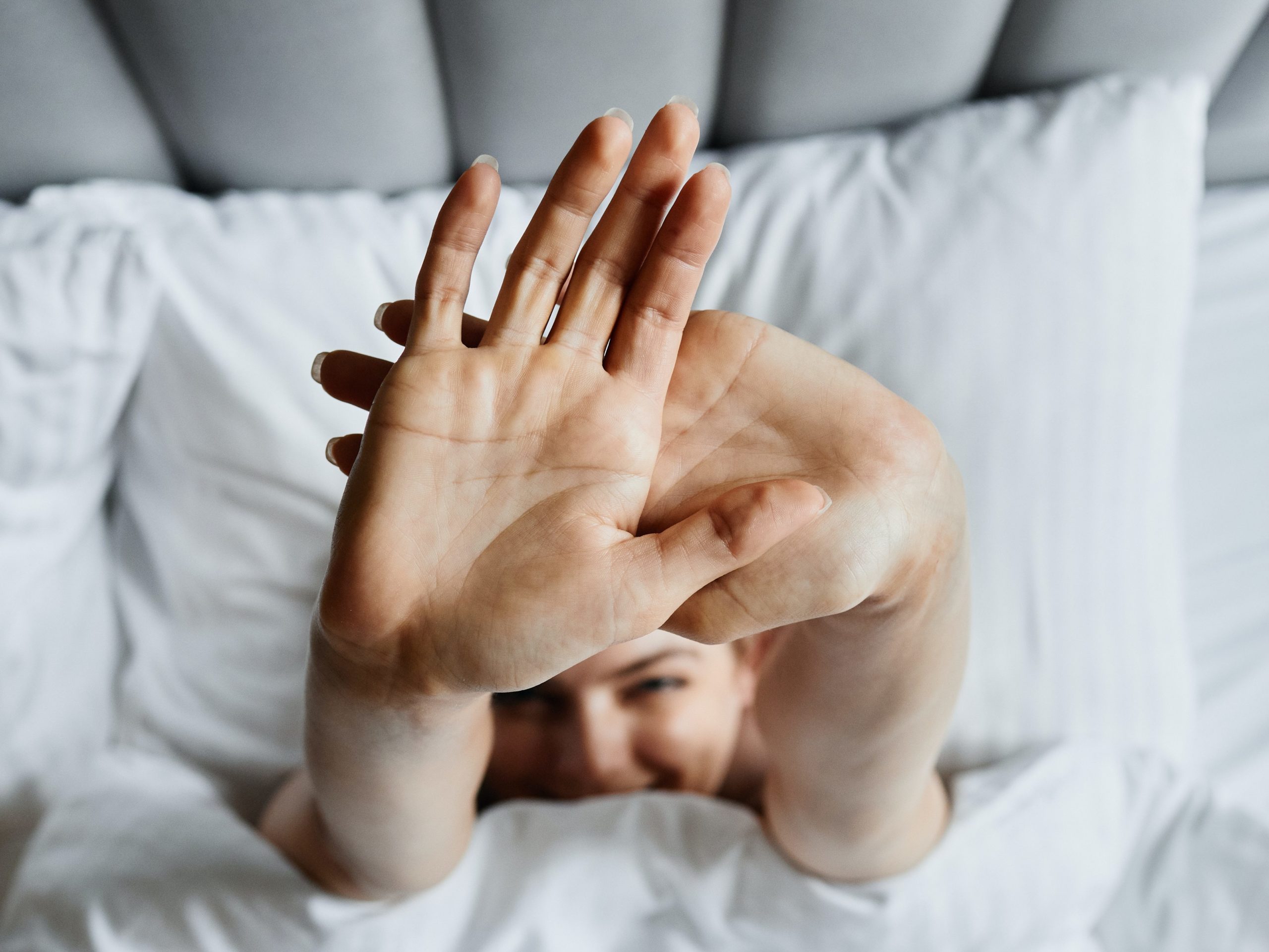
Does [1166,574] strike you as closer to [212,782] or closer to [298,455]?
[298,455]

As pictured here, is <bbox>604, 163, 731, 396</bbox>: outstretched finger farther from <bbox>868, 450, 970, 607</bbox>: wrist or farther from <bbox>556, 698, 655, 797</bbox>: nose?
<bbox>556, 698, 655, 797</bbox>: nose

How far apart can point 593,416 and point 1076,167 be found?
0.60 m

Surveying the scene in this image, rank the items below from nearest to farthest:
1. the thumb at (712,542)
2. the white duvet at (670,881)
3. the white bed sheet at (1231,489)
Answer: the thumb at (712,542) < the white duvet at (670,881) < the white bed sheet at (1231,489)

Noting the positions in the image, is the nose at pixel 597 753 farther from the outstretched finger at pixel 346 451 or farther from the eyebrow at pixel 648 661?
the outstretched finger at pixel 346 451

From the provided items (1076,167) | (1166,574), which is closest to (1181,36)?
(1076,167)

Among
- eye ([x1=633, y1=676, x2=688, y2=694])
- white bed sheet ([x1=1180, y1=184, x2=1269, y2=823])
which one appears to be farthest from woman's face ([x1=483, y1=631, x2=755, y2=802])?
white bed sheet ([x1=1180, y1=184, x2=1269, y2=823])

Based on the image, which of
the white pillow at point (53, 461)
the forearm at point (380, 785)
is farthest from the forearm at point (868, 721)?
the white pillow at point (53, 461)

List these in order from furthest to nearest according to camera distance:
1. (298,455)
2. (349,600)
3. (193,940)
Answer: (298,455)
(193,940)
(349,600)

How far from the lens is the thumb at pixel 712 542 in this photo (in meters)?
0.45

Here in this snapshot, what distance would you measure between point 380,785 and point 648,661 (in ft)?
0.87

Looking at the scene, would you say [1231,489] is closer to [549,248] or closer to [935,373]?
[935,373]

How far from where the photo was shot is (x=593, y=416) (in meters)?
0.49

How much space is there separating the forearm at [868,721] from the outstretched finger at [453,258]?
0.31 meters

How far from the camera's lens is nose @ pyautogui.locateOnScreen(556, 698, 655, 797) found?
2.63ft
